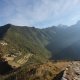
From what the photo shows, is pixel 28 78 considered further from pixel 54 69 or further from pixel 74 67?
pixel 74 67

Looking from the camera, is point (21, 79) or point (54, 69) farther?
point (54, 69)

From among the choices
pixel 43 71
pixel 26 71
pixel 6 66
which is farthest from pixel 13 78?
pixel 6 66

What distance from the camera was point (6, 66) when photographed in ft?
589

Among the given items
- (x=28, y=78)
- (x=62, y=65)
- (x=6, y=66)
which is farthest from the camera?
(x=6, y=66)

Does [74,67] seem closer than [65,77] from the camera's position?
No

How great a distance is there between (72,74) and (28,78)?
369 cm

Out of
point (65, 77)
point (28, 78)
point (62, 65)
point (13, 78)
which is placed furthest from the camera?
point (62, 65)

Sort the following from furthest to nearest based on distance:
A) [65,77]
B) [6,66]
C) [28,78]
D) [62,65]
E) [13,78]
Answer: [6,66] → [62,65] → [13,78] → [28,78] → [65,77]

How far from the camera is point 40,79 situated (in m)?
17.2

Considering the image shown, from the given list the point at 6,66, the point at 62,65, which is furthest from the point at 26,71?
the point at 6,66

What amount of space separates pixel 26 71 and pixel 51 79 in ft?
10.9

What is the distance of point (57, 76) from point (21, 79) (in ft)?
10.2

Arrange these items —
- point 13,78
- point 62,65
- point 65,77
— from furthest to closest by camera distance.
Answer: point 62,65
point 13,78
point 65,77

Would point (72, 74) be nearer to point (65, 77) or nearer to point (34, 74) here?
point (65, 77)
